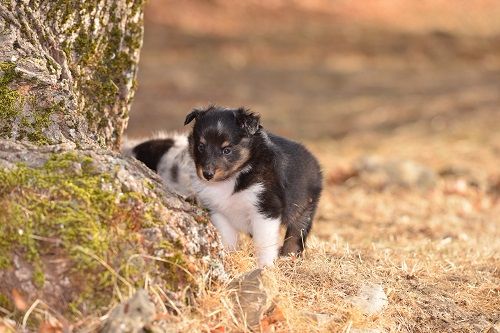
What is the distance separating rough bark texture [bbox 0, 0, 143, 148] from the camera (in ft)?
17.3

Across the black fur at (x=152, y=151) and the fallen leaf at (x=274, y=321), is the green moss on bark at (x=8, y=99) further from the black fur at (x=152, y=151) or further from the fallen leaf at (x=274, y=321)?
A: the black fur at (x=152, y=151)

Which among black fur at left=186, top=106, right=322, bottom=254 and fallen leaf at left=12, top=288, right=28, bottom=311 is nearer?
fallen leaf at left=12, top=288, right=28, bottom=311

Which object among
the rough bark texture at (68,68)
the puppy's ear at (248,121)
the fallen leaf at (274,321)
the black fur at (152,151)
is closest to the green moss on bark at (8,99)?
the rough bark texture at (68,68)

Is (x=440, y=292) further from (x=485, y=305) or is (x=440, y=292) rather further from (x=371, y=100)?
(x=371, y=100)

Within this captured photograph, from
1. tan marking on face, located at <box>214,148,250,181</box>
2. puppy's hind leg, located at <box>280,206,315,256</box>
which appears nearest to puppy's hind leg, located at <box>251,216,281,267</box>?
tan marking on face, located at <box>214,148,250,181</box>

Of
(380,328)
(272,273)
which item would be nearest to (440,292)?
(380,328)

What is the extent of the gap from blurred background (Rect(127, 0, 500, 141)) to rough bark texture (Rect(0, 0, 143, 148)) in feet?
27.0

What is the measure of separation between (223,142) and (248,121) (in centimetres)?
24

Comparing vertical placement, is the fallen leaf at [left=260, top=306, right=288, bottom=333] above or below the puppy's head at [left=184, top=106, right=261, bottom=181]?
below

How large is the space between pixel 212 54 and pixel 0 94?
17713mm

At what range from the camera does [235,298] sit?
4.61 metres

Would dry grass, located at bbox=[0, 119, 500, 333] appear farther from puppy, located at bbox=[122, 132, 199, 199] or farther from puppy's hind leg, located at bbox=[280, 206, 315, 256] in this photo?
puppy, located at bbox=[122, 132, 199, 199]

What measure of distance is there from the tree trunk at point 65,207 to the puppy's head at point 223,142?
0.78 metres

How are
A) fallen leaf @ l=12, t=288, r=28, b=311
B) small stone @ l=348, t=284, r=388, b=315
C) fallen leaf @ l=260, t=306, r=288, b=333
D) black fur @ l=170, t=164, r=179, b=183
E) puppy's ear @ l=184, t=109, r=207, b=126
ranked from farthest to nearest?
black fur @ l=170, t=164, r=179, b=183, puppy's ear @ l=184, t=109, r=207, b=126, small stone @ l=348, t=284, r=388, b=315, fallen leaf @ l=260, t=306, r=288, b=333, fallen leaf @ l=12, t=288, r=28, b=311
